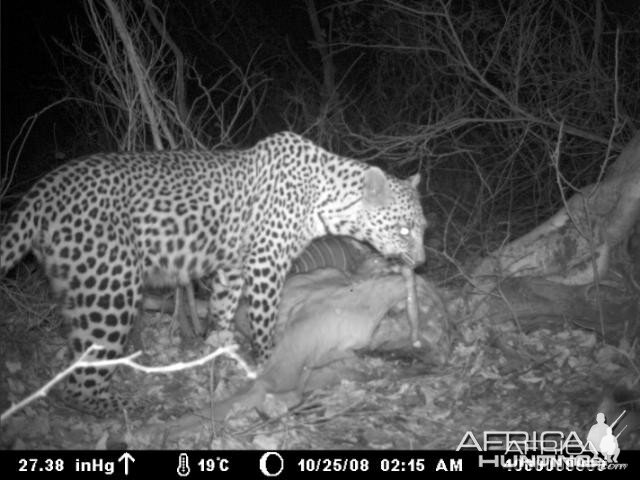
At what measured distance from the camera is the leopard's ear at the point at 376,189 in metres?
7.01

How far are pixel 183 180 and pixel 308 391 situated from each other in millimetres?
2310

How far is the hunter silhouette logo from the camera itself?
4922 millimetres

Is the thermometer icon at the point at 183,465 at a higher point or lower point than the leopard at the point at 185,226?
lower

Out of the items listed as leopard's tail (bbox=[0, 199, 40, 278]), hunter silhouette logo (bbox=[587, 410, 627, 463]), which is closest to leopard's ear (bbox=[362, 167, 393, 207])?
hunter silhouette logo (bbox=[587, 410, 627, 463])

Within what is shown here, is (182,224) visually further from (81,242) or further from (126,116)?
(126,116)

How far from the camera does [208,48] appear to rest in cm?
1650

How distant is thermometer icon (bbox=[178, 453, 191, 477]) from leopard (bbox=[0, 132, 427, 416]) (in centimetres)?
138

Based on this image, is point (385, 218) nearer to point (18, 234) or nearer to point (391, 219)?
point (391, 219)

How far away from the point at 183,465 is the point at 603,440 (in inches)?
120

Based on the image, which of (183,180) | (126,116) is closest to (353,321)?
(183,180)
